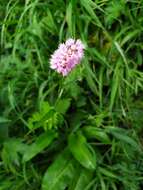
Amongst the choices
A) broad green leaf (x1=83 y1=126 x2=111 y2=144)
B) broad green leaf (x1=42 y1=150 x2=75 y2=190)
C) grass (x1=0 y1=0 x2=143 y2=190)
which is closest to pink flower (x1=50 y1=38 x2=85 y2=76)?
grass (x1=0 y1=0 x2=143 y2=190)

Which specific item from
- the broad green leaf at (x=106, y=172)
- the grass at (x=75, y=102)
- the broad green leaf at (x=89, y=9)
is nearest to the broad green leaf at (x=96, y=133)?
the grass at (x=75, y=102)

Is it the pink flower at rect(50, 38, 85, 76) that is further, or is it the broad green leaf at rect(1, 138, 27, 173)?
the broad green leaf at rect(1, 138, 27, 173)

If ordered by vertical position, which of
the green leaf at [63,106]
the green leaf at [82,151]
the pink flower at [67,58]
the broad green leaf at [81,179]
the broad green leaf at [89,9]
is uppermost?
the broad green leaf at [89,9]

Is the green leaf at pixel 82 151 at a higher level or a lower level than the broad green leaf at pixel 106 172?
higher

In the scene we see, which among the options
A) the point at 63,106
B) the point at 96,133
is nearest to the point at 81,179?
the point at 96,133

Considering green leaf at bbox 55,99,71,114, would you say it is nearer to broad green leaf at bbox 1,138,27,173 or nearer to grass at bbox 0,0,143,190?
grass at bbox 0,0,143,190

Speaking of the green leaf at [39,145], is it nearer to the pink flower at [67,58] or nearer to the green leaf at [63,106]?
the green leaf at [63,106]
